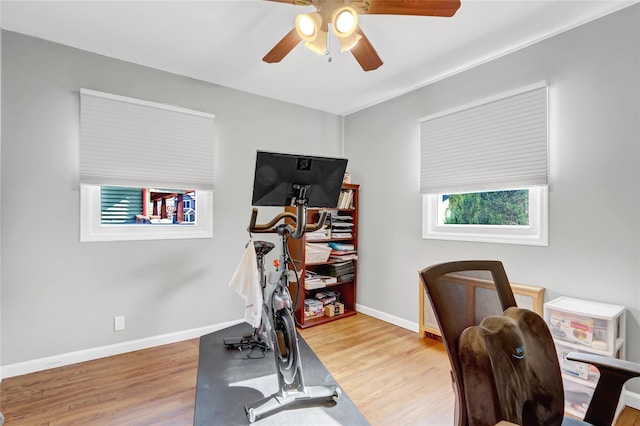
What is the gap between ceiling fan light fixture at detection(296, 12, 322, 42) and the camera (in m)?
1.60

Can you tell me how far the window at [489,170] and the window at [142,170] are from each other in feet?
7.37

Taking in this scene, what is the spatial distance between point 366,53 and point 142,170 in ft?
6.95

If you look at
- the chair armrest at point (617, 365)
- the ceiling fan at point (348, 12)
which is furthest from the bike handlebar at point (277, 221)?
the chair armrest at point (617, 365)

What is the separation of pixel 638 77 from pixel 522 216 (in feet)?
3.64

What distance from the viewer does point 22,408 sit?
192 cm

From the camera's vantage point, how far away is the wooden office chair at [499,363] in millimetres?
942

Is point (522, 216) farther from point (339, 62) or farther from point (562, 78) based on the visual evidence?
point (339, 62)

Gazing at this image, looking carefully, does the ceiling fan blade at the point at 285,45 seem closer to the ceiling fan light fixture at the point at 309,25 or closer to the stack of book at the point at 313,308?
the ceiling fan light fixture at the point at 309,25

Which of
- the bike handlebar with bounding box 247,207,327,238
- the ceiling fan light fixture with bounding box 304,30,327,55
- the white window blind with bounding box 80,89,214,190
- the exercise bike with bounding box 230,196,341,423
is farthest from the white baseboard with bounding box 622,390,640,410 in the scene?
the white window blind with bounding box 80,89,214,190

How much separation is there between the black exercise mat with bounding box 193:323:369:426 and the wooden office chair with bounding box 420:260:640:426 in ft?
3.19

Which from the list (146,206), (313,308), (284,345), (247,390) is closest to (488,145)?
(284,345)

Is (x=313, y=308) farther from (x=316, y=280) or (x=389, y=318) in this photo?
(x=389, y=318)

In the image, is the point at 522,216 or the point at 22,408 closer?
the point at 22,408

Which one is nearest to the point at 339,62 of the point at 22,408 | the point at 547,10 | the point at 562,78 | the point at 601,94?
the point at 547,10
